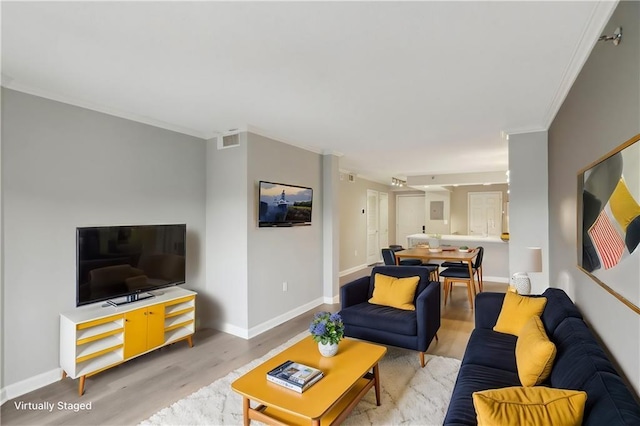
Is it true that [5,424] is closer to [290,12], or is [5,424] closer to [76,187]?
[76,187]

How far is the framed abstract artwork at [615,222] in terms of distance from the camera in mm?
1361

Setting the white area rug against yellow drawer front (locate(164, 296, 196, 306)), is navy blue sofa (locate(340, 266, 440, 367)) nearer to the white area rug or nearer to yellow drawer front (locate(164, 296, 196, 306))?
the white area rug

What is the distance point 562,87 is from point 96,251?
4206 mm

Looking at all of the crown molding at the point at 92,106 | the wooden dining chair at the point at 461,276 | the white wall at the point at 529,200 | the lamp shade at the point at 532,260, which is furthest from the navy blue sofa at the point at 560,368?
the crown molding at the point at 92,106

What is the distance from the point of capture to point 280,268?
14.5ft

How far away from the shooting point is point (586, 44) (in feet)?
6.59

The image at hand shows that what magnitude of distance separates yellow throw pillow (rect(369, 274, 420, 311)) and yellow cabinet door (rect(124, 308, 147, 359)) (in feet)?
7.54

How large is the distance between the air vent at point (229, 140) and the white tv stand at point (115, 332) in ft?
5.88

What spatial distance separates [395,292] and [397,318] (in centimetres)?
40

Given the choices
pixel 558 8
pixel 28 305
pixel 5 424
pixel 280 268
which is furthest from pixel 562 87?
pixel 5 424

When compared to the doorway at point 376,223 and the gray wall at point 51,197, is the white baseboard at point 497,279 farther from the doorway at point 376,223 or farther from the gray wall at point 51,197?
the gray wall at point 51,197

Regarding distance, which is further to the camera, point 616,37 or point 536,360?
point 536,360

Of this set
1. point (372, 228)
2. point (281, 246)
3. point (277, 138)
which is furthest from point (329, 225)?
point (372, 228)

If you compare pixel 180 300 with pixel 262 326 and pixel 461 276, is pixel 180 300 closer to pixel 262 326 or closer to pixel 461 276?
pixel 262 326
